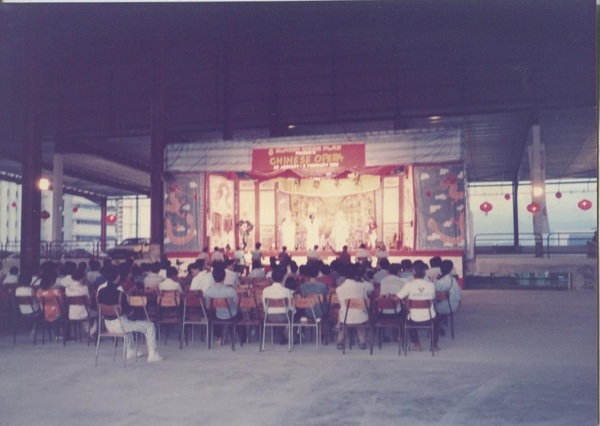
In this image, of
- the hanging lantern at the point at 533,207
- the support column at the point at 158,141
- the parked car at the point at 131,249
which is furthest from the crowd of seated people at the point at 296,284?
the parked car at the point at 131,249

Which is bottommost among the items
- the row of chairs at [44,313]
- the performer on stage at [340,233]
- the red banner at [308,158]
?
the row of chairs at [44,313]

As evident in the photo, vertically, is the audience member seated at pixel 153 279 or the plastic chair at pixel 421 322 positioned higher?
the audience member seated at pixel 153 279

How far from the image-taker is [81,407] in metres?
4.96

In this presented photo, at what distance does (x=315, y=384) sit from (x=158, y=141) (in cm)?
1211

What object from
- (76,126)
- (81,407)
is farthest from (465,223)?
(76,126)

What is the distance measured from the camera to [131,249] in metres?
24.8

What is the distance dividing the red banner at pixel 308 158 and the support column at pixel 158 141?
8.97 feet

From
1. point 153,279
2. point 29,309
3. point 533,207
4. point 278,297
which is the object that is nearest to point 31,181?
point 29,309

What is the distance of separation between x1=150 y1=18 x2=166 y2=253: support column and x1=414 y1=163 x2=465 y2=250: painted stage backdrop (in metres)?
7.20

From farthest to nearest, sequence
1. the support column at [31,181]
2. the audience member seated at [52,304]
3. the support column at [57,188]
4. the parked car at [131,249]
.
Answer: the parked car at [131,249]
the support column at [57,188]
the support column at [31,181]
the audience member seated at [52,304]

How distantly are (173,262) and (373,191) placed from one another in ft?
21.4

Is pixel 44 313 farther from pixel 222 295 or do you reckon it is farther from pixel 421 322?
pixel 421 322

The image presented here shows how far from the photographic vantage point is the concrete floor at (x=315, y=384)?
463 cm

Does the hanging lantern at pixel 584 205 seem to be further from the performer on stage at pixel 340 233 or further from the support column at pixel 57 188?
the support column at pixel 57 188
